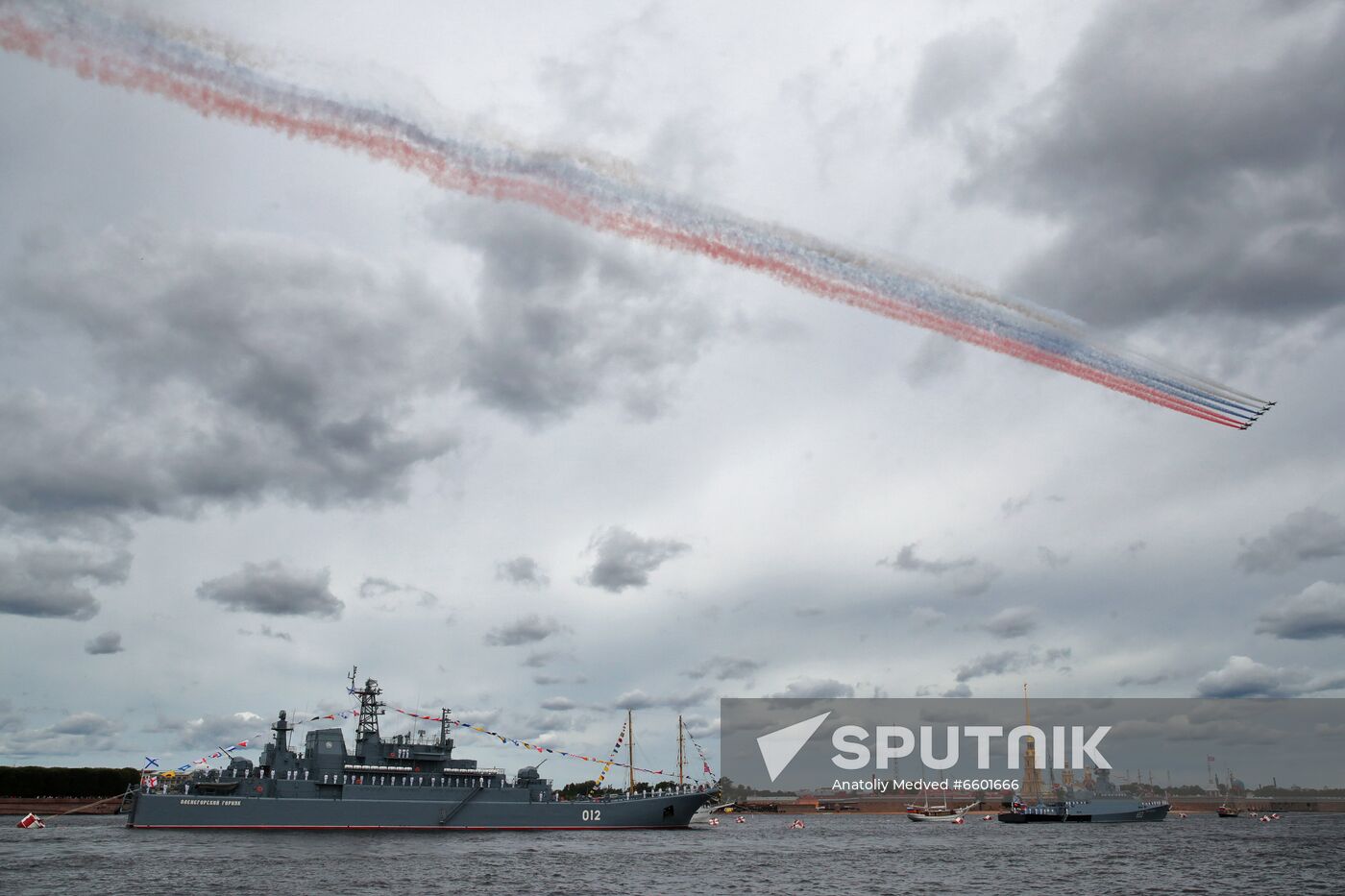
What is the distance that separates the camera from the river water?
214 ft

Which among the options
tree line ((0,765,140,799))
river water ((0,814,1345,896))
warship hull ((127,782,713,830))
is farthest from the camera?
tree line ((0,765,140,799))

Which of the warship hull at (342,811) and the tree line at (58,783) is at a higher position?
the warship hull at (342,811)

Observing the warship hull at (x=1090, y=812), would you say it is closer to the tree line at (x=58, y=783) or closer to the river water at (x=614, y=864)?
the river water at (x=614, y=864)

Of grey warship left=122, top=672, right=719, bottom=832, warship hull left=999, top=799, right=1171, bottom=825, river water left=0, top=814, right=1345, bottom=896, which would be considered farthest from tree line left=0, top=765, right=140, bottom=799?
warship hull left=999, top=799, right=1171, bottom=825

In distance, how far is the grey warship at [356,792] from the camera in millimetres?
106125

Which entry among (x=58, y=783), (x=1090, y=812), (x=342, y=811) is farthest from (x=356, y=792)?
(x=1090, y=812)

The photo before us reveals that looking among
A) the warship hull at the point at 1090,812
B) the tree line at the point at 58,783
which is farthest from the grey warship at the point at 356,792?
the warship hull at the point at 1090,812

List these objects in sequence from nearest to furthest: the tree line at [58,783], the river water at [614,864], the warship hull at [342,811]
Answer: the river water at [614,864] < the warship hull at [342,811] < the tree line at [58,783]

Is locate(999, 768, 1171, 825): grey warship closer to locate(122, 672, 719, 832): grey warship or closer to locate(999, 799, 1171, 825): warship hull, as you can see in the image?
locate(999, 799, 1171, 825): warship hull

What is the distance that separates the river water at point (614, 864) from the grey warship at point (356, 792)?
205 cm

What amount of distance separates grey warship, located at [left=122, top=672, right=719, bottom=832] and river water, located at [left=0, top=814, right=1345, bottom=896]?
205 centimetres

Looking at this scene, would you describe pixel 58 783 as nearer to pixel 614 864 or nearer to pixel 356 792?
pixel 356 792

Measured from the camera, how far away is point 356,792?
352 ft

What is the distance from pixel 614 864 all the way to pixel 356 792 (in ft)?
136
